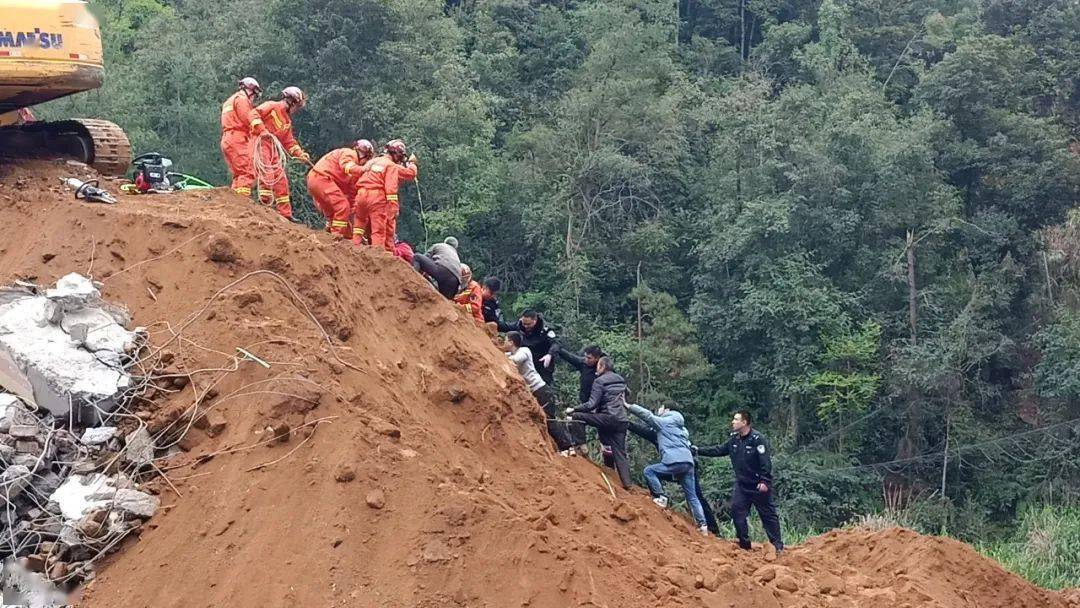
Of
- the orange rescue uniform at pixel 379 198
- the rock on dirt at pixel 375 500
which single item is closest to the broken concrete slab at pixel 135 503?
the rock on dirt at pixel 375 500

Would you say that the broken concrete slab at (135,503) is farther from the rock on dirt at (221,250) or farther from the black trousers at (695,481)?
the black trousers at (695,481)

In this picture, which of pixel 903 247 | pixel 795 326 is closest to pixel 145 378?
pixel 795 326

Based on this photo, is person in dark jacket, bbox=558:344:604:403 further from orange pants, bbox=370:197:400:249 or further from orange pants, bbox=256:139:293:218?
orange pants, bbox=256:139:293:218

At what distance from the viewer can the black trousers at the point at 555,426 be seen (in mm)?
10602

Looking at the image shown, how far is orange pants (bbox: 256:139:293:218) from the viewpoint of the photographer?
38.3 feet

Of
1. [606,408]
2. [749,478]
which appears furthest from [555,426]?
[749,478]

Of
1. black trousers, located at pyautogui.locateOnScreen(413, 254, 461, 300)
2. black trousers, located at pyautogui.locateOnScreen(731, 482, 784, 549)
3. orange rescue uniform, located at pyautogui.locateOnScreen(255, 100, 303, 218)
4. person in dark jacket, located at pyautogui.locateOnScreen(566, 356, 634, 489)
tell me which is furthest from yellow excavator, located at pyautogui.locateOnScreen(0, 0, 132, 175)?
black trousers, located at pyautogui.locateOnScreen(731, 482, 784, 549)

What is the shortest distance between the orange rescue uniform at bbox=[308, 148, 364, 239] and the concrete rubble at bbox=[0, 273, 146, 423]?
3.02m

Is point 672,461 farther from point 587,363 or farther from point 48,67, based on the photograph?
point 48,67

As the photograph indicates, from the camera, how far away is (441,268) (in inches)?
450

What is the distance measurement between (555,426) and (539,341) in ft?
3.51

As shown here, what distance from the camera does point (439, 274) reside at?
11.4 m

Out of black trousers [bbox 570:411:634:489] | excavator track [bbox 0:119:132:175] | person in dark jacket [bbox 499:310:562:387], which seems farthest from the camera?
excavator track [bbox 0:119:132:175]

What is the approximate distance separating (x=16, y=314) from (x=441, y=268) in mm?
3898
